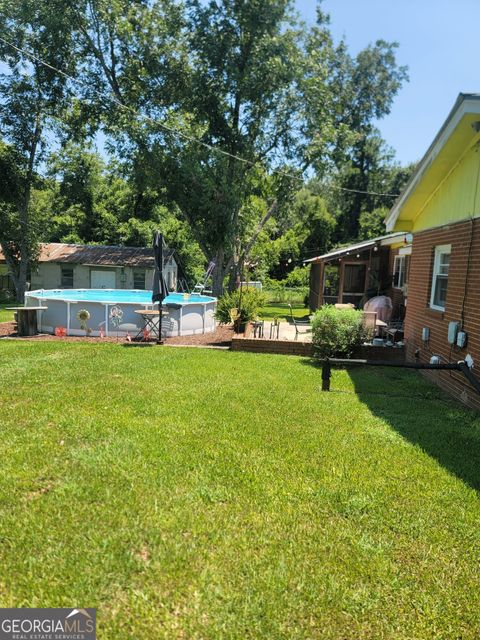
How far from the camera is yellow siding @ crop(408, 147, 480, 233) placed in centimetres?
647

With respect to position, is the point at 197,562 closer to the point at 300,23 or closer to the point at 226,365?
the point at 226,365

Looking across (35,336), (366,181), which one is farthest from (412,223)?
(366,181)

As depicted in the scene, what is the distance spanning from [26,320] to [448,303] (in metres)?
10.6

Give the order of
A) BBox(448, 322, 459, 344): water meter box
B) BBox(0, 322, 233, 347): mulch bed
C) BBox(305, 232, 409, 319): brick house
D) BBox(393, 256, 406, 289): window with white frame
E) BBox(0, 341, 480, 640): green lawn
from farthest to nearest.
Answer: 1. BBox(305, 232, 409, 319): brick house
2. BBox(393, 256, 406, 289): window with white frame
3. BBox(0, 322, 233, 347): mulch bed
4. BBox(448, 322, 459, 344): water meter box
5. BBox(0, 341, 480, 640): green lawn

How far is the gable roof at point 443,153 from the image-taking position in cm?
544

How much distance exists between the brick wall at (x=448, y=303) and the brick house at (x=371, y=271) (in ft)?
17.0

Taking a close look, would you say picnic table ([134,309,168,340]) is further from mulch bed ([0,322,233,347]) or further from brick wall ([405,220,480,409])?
brick wall ([405,220,480,409])

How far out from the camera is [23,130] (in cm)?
2352

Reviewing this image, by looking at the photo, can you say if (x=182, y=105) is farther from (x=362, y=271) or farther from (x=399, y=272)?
(x=399, y=272)

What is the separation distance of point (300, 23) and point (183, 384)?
868 inches

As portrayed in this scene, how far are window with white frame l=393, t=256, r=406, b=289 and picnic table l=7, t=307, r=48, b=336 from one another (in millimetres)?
11887

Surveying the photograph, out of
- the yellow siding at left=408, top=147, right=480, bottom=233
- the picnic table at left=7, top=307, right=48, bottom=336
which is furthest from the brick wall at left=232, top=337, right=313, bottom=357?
the picnic table at left=7, top=307, right=48, bottom=336

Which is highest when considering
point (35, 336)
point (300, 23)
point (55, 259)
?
point (300, 23)

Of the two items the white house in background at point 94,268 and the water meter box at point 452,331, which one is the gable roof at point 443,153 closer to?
the water meter box at point 452,331
